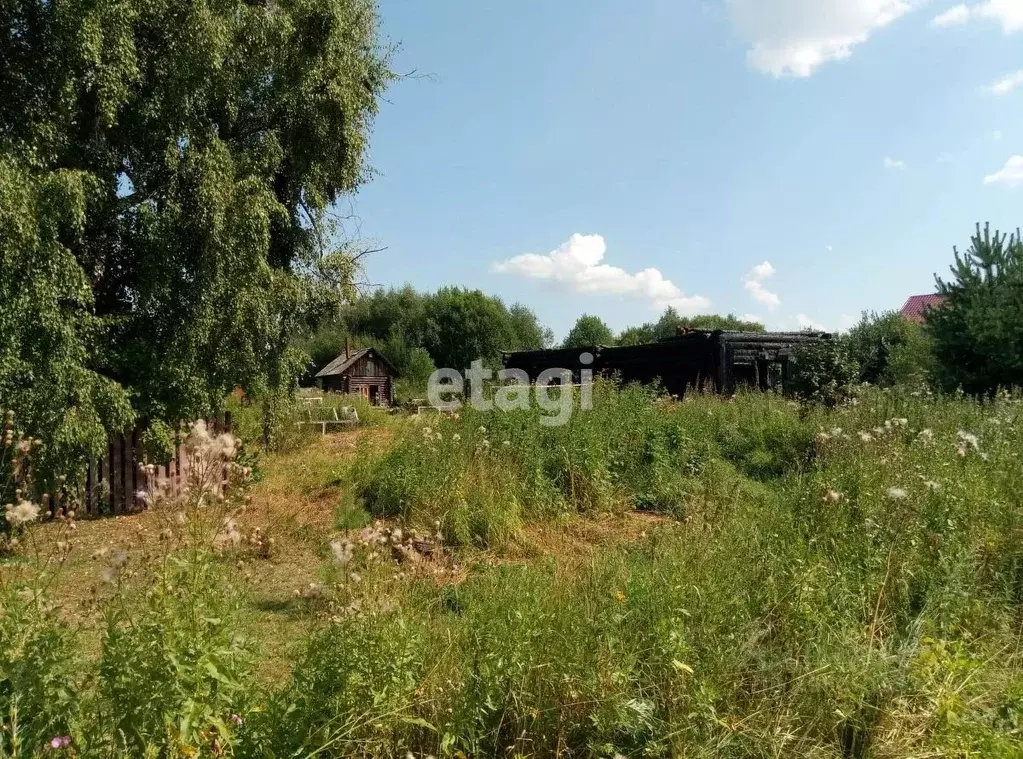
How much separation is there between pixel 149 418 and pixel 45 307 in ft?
7.26

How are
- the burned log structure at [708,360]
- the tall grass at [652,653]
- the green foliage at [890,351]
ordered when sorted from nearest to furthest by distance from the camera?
the tall grass at [652,653], the green foliage at [890,351], the burned log structure at [708,360]

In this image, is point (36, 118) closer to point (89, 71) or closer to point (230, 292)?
point (89, 71)

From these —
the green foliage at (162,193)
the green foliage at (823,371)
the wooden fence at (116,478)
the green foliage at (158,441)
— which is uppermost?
the green foliage at (162,193)

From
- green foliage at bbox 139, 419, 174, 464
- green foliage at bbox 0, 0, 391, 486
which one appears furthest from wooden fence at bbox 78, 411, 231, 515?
green foliage at bbox 0, 0, 391, 486

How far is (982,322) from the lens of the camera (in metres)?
12.0

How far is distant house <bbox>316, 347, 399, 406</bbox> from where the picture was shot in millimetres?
38219

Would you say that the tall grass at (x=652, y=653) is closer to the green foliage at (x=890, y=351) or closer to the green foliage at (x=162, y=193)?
the green foliage at (x=162, y=193)

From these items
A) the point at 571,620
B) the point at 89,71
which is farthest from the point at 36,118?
the point at 571,620

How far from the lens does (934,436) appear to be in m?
6.66

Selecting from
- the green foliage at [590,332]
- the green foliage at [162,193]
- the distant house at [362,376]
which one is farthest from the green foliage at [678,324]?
the green foliage at [162,193]

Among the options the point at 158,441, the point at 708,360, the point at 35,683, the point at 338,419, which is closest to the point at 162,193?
the point at 158,441

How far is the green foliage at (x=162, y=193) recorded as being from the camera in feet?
26.0

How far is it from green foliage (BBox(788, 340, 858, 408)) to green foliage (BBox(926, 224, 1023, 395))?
5.27 ft

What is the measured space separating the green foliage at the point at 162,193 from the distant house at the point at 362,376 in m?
26.9
